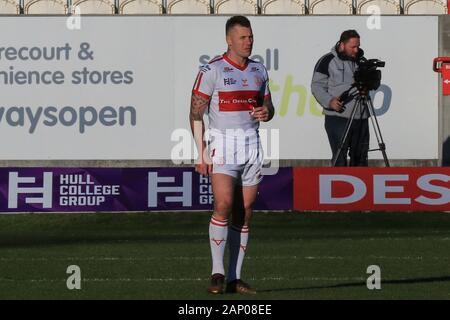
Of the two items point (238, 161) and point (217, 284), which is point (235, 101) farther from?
point (217, 284)

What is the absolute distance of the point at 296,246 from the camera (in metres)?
18.6

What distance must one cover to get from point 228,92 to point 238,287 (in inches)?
65.1

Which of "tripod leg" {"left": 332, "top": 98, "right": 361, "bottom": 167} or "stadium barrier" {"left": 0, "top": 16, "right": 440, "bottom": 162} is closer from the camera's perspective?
"tripod leg" {"left": 332, "top": 98, "right": 361, "bottom": 167}

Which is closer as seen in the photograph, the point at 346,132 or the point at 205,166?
the point at 205,166

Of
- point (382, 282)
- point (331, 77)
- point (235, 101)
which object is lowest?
point (382, 282)

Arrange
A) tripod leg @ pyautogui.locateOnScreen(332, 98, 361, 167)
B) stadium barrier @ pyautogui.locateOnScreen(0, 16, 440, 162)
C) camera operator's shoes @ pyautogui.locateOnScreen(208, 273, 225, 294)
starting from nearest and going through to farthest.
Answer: camera operator's shoes @ pyautogui.locateOnScreen(208, 273, 225, 294) < tripod leg @ pyautogui.locateOnScreen(332, 98, 361, 167) < stadium barrier @ pyautogui.locateOnScreen(0, 16, 440, 162)

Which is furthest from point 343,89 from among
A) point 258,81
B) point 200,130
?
point 200,130

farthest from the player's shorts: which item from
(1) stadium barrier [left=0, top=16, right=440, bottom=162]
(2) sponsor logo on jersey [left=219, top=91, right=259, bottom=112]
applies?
(1) stadium barrier [left=0, top=16, right=440, bottom=162]

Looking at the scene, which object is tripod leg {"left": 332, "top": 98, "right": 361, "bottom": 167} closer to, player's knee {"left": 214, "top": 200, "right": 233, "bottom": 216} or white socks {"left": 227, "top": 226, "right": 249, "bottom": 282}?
white socks {"left": 227, "top": 226, "right": 249, "bottom": 282}

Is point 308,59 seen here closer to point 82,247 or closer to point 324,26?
point 324,26

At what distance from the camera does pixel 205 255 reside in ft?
56.1

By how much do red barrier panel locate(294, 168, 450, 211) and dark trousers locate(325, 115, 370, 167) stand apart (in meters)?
1.10

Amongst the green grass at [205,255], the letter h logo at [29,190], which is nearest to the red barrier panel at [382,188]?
the green grass at [205,255]

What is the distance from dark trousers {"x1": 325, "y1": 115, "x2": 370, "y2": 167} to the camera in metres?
25.1
